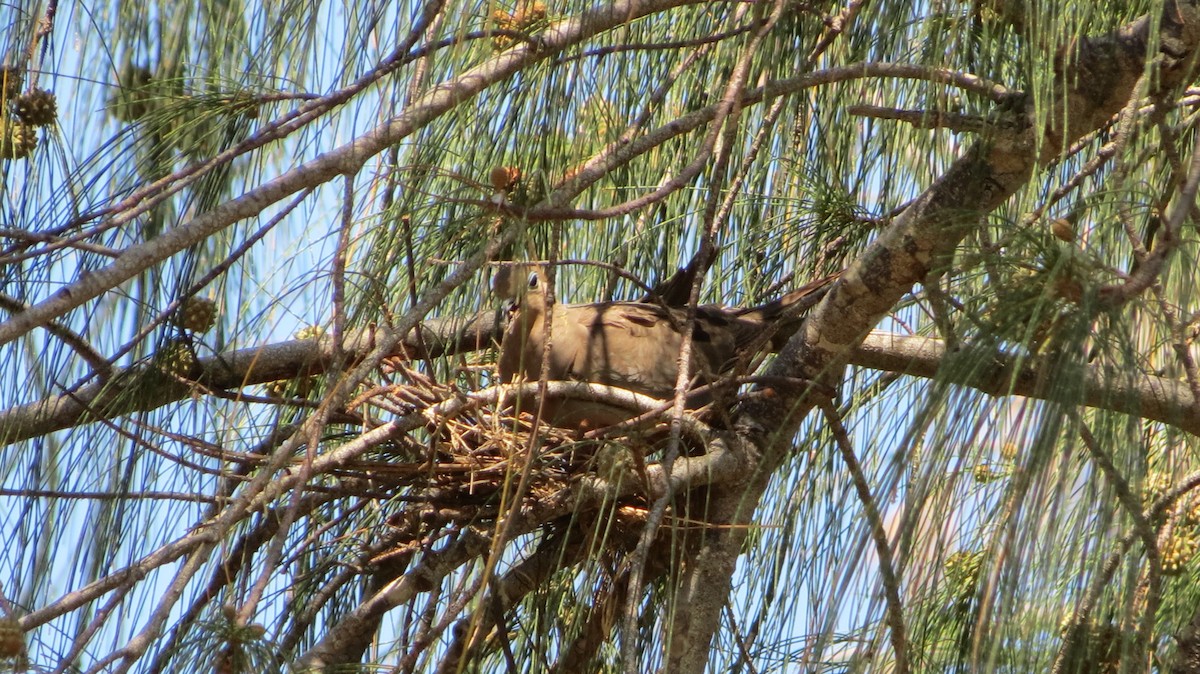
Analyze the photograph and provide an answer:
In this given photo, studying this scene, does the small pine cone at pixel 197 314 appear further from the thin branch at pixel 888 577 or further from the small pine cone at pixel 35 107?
the thin branch at pixel 888 577

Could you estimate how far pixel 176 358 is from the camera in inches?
103

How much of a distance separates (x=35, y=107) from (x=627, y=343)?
1688 mm

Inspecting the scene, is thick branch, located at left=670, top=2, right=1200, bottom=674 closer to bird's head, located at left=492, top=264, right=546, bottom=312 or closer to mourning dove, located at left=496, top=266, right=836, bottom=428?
bird's head, located at left=492, top=264, right=546, bottom=312

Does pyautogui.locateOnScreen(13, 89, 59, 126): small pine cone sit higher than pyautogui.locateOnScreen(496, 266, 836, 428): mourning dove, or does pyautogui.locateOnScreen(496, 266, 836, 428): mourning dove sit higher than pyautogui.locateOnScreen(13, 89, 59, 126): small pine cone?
pyautogui.locateOnScreen(13, 89, 59, 126): small pine cone

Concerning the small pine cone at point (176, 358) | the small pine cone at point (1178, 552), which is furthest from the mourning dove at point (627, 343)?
the small pine cone at point (1178, 552)

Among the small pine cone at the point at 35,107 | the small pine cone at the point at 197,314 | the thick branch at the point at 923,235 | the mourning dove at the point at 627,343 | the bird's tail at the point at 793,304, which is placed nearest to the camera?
the thick branch at the point at 923,235

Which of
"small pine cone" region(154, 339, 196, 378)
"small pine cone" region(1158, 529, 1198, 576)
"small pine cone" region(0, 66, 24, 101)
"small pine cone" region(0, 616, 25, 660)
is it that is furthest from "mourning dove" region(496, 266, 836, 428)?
"small pine cone" region(0, 616, 25, 660)

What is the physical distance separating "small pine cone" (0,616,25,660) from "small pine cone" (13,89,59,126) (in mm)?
1108

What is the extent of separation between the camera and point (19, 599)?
2.52 meters

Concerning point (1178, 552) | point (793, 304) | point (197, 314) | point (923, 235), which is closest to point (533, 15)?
point (923, 235)

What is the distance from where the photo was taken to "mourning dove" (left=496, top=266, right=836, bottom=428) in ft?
10.9

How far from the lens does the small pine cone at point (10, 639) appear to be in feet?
4.88

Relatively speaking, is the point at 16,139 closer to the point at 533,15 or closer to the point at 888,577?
the point at 533,15

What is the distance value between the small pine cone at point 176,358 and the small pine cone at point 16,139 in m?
0.46
